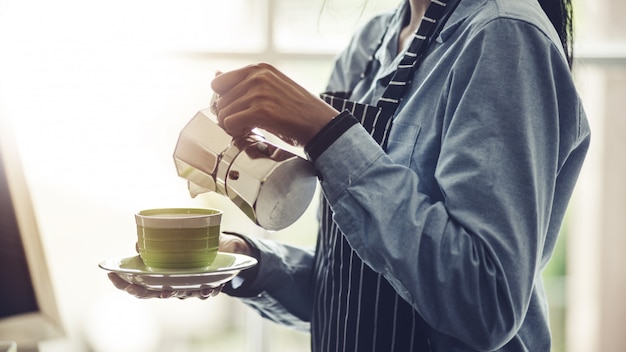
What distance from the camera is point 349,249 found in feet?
3.55

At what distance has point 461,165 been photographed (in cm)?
86

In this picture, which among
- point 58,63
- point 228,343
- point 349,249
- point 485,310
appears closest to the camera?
point 485,310

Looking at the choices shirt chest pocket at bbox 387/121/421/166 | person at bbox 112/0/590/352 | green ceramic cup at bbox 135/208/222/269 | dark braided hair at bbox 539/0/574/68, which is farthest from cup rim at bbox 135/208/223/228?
dark braided hair at bbox 539/0/574/68

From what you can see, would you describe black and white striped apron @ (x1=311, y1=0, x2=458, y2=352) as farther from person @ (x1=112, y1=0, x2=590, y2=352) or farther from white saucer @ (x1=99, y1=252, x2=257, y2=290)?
white saucer @ (x1=99, y1=252, x2=257, y2=290)

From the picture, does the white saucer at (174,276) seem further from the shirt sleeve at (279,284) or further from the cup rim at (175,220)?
the shirt sleeve at (279,284)

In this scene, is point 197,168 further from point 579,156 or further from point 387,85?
point 579,156

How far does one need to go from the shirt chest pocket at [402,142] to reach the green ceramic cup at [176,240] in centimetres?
28

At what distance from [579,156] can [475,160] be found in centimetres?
19

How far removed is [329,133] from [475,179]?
0.59ft

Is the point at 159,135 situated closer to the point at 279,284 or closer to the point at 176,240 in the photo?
the point at 279,284

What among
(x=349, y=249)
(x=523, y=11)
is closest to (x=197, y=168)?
(x=349, y=249)

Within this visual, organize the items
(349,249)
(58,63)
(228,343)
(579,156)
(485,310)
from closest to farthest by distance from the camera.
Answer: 1. (485,310)
2. (579,156)
3. (349,249)
4. (58,63)
5. (228,343)

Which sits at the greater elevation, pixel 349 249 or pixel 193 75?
pixel 193 75

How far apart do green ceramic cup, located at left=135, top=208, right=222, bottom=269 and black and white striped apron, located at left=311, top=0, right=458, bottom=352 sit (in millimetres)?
204
